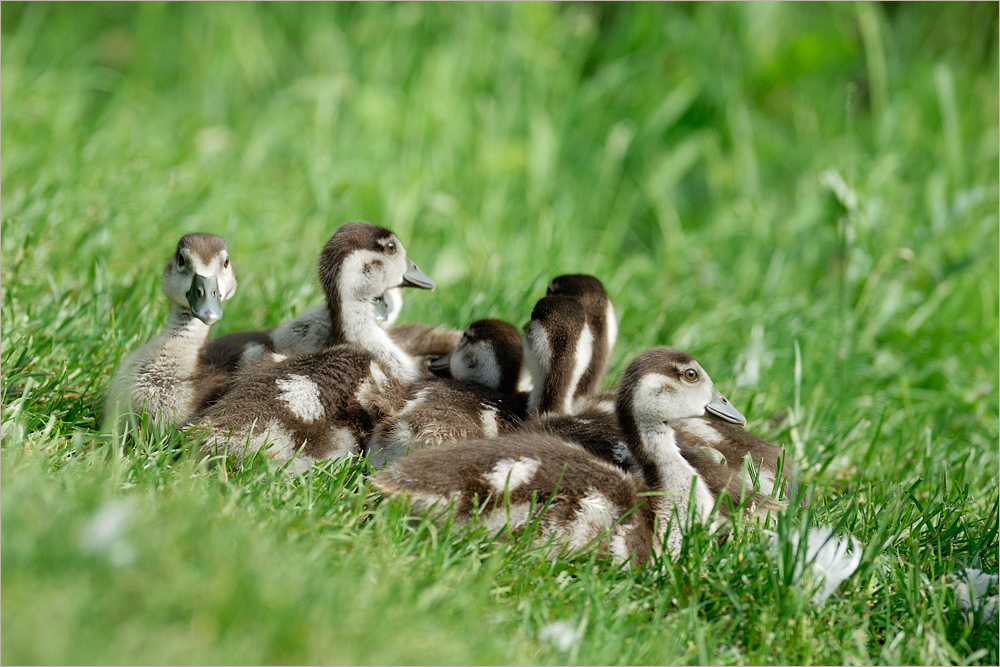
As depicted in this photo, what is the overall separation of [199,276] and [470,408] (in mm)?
1183

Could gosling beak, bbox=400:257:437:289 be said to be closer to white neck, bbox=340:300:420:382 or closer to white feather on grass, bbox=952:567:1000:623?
white neck, bbox=340:300:420:382

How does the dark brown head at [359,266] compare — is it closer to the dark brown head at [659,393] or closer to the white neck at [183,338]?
the white neck at [183,338]

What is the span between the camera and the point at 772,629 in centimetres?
322

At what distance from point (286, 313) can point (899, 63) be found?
725 centimetres

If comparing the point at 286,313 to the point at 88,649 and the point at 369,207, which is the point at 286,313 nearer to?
the point at 369,207

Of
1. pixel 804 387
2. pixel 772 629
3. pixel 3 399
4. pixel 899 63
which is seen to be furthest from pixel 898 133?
pixel 3 399

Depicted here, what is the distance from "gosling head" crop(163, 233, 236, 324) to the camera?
3941 millimetres

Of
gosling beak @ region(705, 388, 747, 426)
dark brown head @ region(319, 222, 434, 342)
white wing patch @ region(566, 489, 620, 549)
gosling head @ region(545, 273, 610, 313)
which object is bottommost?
white wing patch @ region(566, 489, 620, 549)

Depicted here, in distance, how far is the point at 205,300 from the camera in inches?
155

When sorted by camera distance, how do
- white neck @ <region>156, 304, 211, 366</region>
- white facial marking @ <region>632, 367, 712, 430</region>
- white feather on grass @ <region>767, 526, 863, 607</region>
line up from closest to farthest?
white feather on grass @ <region>767, 526, 863, 607</region>, white facial marking @ <region>632, 367, 712, 430</region>, white neck @ <region>156, 304, 211, 366</region>

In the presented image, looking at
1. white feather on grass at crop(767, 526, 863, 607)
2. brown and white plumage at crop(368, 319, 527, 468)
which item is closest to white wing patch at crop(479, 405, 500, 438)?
brown and white plumage at crop(368, 319, 527, 468)

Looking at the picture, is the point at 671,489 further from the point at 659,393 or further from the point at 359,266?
the point at 359,266

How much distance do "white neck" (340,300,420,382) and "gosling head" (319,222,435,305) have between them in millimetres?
47

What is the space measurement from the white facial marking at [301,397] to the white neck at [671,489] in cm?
125
